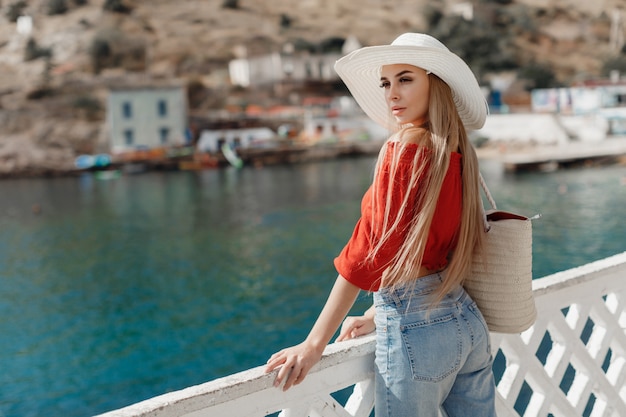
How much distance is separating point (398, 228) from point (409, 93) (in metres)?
0.32

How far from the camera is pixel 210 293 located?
12.0 metres

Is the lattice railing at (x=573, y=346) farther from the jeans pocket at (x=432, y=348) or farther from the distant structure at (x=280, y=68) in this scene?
the distant structure at (x=280, y=68)

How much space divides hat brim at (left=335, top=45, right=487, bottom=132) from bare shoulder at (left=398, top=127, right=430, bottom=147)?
15 cm

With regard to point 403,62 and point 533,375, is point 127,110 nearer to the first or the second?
point 533,375

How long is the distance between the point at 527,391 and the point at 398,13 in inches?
2216

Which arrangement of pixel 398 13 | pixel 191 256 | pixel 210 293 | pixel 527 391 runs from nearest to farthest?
1. pixel 527 391
2. pixel 210 293
3. pixel 191 256
4. pixel 398 13

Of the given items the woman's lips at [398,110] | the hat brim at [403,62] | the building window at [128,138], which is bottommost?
the building window at [128,138]

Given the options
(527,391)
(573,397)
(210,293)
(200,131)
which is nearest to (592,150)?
(200,131)

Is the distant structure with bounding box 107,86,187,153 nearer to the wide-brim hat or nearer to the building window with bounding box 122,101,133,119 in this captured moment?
the building window with bounding box 122,101,133,119

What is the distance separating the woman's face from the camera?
1402mm

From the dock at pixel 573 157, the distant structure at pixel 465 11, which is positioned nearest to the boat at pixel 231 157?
the dock at pixel 573 157

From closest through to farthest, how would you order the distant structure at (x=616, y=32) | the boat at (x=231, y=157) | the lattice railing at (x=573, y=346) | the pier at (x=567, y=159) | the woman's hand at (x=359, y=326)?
the woman's hand at (x=359, y=326), the lattice railing at (x=573, y=346), the pier at (x=567, y=159), the boat at (x=231, y=157), the distant structure at (x=616, y=32)

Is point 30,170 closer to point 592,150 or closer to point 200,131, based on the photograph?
point 200,131

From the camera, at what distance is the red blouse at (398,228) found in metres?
1.27
